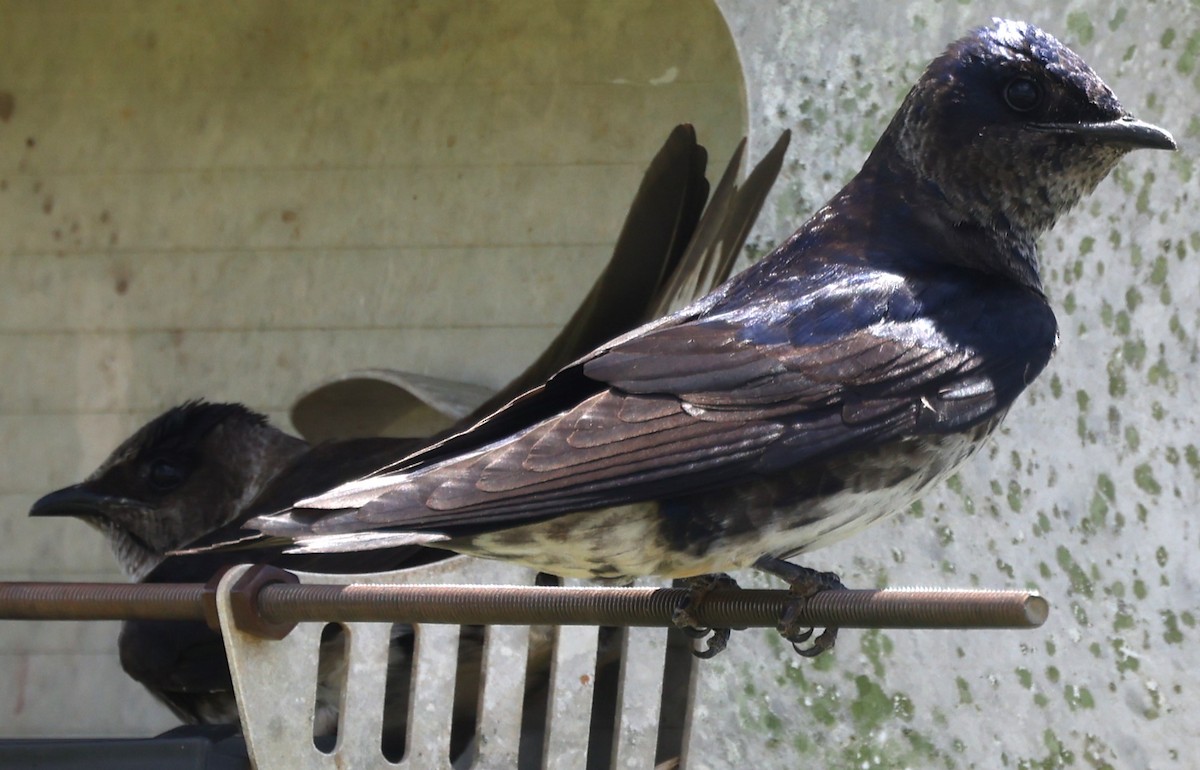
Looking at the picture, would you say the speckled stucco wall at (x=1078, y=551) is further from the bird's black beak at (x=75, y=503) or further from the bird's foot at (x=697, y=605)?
the bird's black beak at (x=75, y=503)

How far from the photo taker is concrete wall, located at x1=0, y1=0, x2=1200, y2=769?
2584 mm

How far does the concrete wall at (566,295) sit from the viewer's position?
2.58 m

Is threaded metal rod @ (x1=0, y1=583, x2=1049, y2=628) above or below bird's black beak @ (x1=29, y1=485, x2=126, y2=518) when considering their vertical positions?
above

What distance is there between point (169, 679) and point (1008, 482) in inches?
58.0

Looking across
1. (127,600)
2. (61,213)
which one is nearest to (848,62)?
(127,600)

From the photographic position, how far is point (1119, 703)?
2557 mm

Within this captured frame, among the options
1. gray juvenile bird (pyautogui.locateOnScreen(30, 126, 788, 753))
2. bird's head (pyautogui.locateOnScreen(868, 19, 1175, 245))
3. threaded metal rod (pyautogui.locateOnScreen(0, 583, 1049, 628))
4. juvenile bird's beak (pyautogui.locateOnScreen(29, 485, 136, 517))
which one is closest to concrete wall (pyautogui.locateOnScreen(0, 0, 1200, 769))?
gray juvenile bird (pyautogui.locateOnScreen(30, 126, 788, 753))

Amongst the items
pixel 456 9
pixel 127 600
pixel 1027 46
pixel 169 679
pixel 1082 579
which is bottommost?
pixel 169 679

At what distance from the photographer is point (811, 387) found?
70.0 inches

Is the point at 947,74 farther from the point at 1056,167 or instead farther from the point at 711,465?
the point at 711,465

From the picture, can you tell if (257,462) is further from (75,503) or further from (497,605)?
(497,605)

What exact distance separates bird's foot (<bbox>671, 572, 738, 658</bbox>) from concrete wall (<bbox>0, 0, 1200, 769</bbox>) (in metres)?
0.87

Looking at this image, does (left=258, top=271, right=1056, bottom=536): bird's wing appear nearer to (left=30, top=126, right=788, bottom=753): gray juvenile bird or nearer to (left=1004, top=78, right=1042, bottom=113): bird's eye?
(left=1004, top=78, right=1042, bottom=113): bird's eye

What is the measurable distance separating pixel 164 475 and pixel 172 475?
23 millimetres
